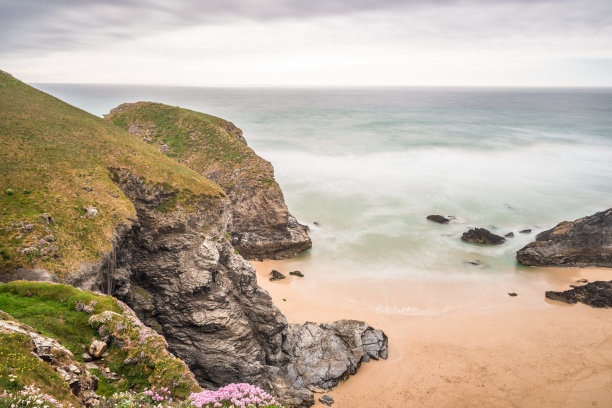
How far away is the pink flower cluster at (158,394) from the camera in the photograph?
10730 mm

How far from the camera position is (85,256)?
54.3 ft

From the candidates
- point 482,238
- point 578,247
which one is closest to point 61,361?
point 482,238

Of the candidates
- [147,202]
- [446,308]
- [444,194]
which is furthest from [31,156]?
[444,194]

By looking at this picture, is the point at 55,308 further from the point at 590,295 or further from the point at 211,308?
the point at 590,295

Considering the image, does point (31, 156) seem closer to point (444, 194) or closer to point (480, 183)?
point (444, 194)

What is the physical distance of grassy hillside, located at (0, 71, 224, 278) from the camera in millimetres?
15945

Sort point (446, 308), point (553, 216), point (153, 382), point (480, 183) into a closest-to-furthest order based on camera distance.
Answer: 1. point (153, 382)
2. point (446, 308)
3. point (553, 216)
4. point (480, 183)

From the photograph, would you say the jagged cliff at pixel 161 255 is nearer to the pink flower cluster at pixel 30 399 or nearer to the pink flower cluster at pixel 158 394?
the pink flower cluster at pixel 158 394

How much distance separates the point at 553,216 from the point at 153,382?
57.0 metres

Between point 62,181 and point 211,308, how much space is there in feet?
35.0

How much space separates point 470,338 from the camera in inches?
1049

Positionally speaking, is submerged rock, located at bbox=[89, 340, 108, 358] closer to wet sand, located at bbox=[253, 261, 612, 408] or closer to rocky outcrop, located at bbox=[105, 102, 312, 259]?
wet sand, located at bbox=[253, 261, 612, 408]

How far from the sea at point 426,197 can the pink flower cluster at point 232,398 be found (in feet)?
65.5

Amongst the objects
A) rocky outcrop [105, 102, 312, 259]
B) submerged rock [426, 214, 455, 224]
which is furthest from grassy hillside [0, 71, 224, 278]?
submerged rock [426, 214, 455, 224]
